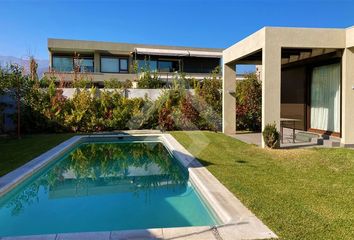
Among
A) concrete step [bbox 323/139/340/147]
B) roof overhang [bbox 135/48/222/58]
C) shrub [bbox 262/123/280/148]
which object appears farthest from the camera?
roof overhang [bbox 135/48/222/58]

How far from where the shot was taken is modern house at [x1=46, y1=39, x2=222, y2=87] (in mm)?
37594

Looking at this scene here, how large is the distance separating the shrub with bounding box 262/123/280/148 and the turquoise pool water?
387cm

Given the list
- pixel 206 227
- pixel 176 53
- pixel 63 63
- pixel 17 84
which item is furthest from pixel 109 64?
pixel 206 227

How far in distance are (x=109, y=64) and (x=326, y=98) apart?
1147 inches

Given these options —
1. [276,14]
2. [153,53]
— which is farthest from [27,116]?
[153,53]

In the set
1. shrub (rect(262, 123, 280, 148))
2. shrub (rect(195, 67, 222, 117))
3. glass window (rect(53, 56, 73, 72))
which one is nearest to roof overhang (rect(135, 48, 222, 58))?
glass window (rect(53, 56, 73, 72))

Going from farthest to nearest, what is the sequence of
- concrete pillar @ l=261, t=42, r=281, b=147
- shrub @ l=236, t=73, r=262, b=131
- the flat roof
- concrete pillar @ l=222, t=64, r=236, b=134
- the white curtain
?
the flat roof → shrub @ l=236, t=73, r=262, b=131 → concrete pillar @ l=222, t=64, r=236, b=134 → the white curtain → concrete pillar @ l=261, t=42, r=281, b=147

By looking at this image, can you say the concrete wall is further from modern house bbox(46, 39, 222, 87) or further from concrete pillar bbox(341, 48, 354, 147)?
modern house bbox(46, 39, 222, 87)

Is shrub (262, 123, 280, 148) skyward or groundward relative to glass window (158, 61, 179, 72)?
groundward

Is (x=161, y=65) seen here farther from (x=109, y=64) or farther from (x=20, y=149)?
(x=20, y=149)

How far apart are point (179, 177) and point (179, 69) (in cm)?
3085

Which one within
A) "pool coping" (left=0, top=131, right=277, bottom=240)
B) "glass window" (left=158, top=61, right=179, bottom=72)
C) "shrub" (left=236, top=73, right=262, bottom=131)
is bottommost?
"pool coping" (left=0, top=131, right=277, bottom=240)

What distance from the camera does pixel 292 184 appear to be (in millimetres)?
8469

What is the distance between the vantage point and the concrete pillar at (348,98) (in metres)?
13.3
